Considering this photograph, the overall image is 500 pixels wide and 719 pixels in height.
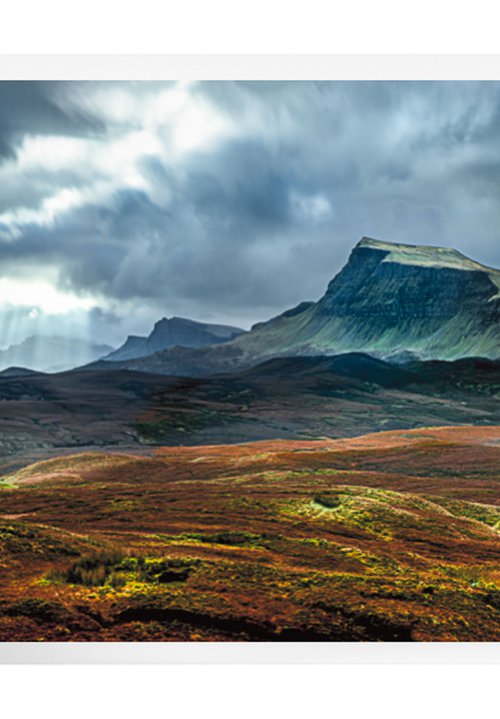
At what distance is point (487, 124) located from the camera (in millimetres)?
10977

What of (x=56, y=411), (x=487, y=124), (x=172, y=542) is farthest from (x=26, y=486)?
(x=487, y=124)

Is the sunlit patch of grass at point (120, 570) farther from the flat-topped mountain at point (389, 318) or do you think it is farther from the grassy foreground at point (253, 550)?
the flat-topped mountain at point (389, 318)

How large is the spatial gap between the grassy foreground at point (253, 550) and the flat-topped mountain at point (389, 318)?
5.48 meters

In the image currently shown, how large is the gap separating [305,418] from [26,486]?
8.35 m

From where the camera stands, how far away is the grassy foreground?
651 cm

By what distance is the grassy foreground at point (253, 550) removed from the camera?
21.4ft

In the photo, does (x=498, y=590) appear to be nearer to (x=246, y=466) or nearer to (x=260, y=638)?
(x=260, y=638)

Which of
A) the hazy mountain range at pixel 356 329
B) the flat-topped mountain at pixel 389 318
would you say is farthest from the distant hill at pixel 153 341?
the flat-topped mountain at pixel 389 318

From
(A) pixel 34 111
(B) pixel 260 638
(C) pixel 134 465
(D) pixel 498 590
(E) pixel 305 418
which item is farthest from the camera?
(E) pixel 305 418
